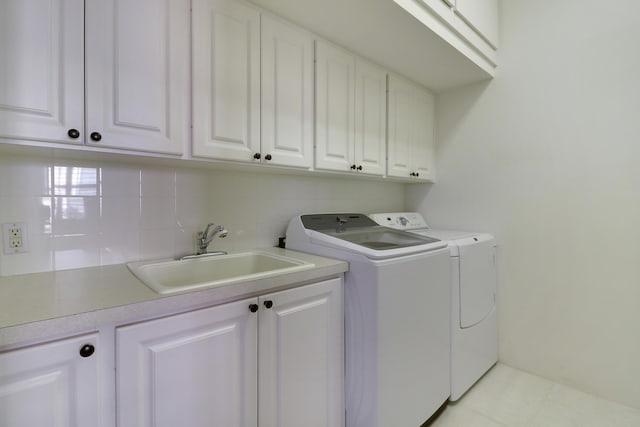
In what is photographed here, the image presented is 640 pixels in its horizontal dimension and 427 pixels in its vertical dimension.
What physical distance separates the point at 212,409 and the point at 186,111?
1.12 metres

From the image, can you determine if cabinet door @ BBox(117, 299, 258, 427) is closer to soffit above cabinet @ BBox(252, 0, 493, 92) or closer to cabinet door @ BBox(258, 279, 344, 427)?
cabinet door @ BBox(258, 279, 344, 427)

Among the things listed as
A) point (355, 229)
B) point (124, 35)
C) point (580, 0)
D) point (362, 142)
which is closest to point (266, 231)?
point (355, 229)

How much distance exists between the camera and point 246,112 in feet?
4.58

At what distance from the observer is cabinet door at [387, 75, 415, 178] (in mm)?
2135

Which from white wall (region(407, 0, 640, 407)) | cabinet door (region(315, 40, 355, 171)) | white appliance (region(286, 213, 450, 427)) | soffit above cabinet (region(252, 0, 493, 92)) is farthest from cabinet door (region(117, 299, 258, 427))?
white wall (region(407, 0, 640, 407))

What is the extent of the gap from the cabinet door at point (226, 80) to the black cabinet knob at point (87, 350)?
2.51 feet

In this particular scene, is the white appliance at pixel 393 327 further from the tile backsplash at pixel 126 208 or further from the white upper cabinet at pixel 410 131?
the white upper cabinet at pixel 410 131

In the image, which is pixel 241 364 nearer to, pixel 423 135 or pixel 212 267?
pixel 212 267

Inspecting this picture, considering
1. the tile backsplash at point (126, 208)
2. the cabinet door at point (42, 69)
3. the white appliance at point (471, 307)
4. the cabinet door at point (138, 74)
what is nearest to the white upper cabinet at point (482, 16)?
the white appliance at point (471, 307)

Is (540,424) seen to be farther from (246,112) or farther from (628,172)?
(246,112)

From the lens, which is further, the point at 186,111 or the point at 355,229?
the point at 355,229

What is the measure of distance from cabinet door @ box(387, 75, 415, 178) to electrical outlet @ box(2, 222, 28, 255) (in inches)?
76.2

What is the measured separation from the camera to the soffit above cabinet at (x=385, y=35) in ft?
4.71

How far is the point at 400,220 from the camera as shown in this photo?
7.72 feet
